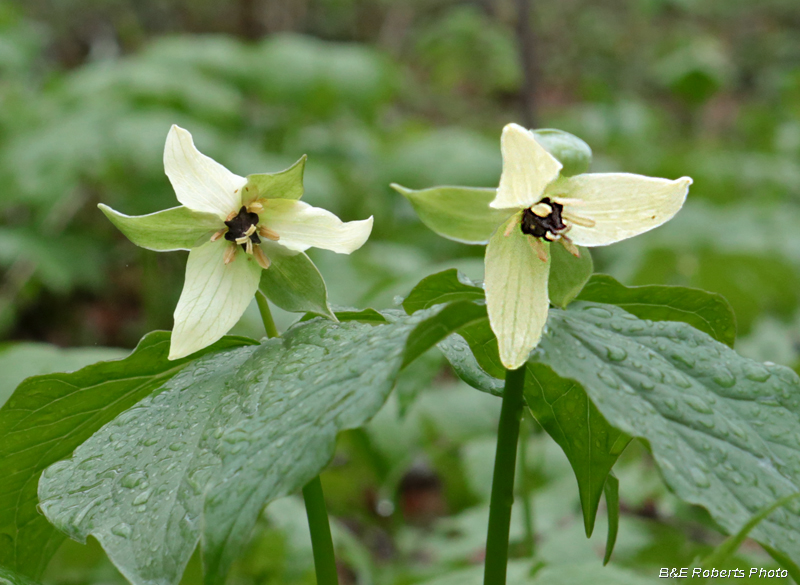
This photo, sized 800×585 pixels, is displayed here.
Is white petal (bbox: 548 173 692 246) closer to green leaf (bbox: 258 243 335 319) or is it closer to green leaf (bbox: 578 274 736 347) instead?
green leaf (bbox: 578 274 736 347)

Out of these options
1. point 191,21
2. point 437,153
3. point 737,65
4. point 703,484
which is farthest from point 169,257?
point 737,65

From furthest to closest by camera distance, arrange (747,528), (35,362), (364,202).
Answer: (364,202) < (35,362) < (747,528)

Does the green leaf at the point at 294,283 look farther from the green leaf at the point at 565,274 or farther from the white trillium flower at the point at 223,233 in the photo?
the green leaf at the point at 565,274

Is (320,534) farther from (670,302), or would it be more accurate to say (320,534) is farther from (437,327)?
(670,302)

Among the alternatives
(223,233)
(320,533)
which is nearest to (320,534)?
(320,533)

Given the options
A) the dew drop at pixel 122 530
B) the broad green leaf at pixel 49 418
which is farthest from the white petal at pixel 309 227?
the dew drop at pixel 122 530

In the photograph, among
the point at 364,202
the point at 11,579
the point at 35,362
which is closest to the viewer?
the point at 11,579

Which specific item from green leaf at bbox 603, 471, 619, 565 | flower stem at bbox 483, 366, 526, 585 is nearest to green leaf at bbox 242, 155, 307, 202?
flower stem at bbox 483, 366, 526, 585
